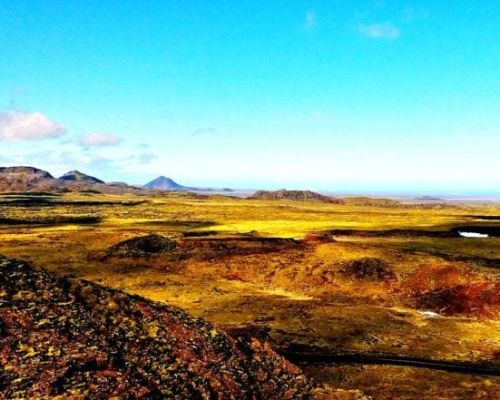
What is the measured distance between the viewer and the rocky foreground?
13.5 meters

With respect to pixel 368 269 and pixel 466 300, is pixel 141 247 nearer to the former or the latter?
pixel 368 269

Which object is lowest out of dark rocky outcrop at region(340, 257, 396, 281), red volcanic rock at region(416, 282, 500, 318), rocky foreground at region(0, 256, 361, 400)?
red volcanic rock at region(416, 282, 500, 318)

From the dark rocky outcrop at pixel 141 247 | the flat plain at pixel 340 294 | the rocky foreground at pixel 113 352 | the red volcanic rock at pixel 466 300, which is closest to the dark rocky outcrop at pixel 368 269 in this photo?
the flat plain at pixel 340 294

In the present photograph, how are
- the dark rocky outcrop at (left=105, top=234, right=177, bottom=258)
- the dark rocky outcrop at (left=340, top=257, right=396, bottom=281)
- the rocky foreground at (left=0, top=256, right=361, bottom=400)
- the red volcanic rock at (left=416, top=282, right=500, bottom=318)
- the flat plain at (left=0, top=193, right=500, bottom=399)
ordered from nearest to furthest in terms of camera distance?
the rocky foreground at (left=0, top=256, right=361, bottom=400) < the flat plain at (left=0, top=193, right=500, bottom=399) < the red volcanic rock at (left=416, top=282, right=500, bottom=318) < the dark rocky outcrop at (left=340, top=257, right=396, bottom=281) < the dark rocky outcrop at (left=105, top=234, right=177, bottom=258)

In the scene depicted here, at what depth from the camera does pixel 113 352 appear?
15.1 metres

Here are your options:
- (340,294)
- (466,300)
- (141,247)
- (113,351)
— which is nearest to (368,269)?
(340,294)

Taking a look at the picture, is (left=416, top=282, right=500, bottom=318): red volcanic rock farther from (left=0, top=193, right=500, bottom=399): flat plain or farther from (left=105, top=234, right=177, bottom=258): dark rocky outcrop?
(left=105, top=234, right=177, bottom=258): dark rocky outcrop

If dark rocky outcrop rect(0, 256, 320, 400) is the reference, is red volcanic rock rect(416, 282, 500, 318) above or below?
below

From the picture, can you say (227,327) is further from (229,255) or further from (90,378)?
(229,255)

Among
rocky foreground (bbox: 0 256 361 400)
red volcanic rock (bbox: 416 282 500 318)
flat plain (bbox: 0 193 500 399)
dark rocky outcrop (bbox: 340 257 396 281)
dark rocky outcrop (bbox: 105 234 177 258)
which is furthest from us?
dark rocky outcrop (bbox: 105 234 177 258)

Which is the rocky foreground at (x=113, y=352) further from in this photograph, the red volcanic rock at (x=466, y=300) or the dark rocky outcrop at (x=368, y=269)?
the dark rocky outcrop at (x=368, y=269)

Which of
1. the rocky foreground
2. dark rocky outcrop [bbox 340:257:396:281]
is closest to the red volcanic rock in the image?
dark rocky outcrop [bbox 340:257:396:281]

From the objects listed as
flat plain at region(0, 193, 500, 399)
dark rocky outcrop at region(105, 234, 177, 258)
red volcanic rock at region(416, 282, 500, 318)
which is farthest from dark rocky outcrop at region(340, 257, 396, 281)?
dark rocky outcrop at region(105, 234, 177, 258)

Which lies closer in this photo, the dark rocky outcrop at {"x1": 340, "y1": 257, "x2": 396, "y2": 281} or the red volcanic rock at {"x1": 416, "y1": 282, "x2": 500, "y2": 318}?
the red volcanic rock at {"x1": 416, "y1": 282, "x2": 500, "y2": 318}
